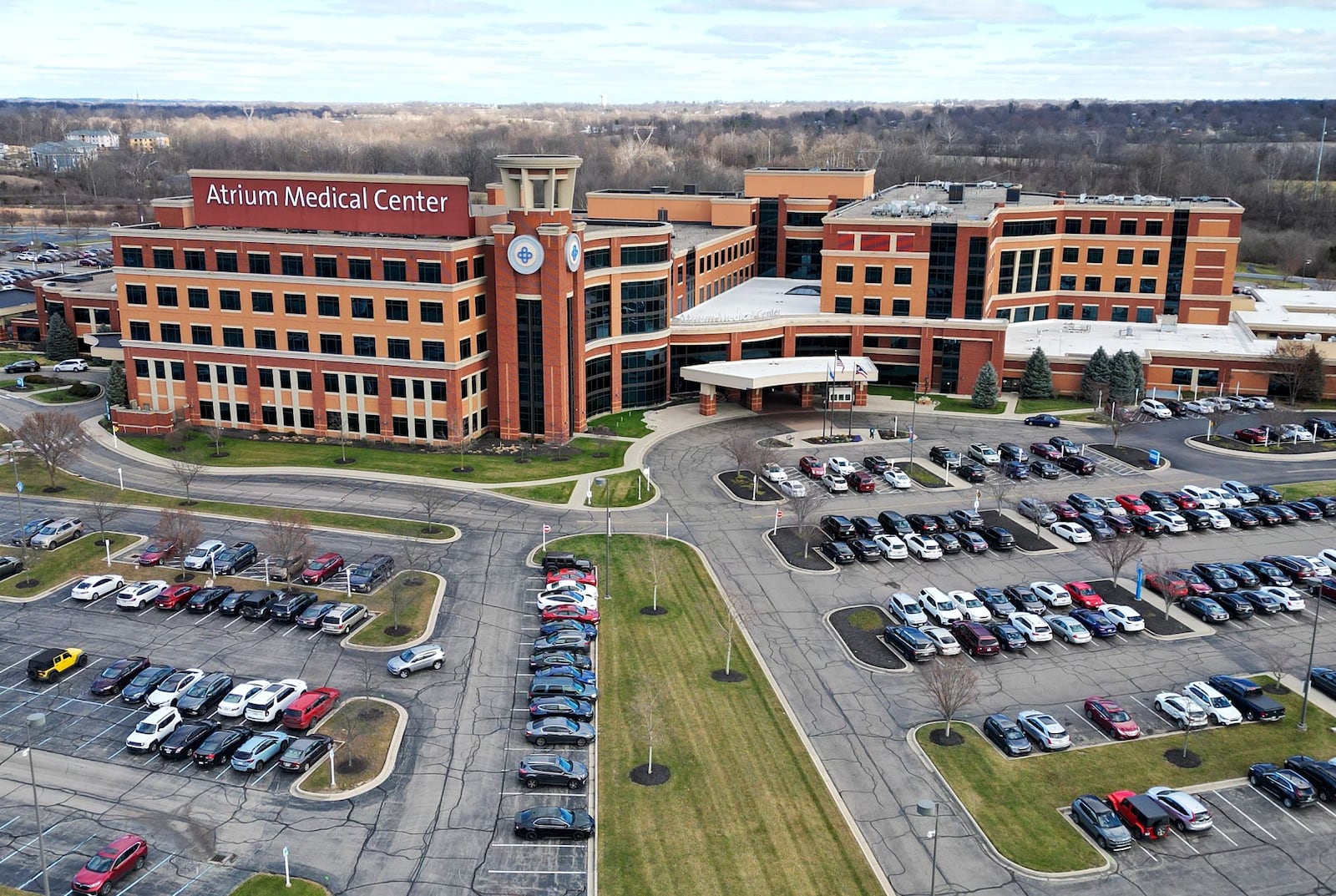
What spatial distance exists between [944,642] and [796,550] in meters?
15.2

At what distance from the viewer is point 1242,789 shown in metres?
44.4

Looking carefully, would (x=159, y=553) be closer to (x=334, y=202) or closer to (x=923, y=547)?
(x=334, y=202)

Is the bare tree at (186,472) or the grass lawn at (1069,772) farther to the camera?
the bare tree at (186,472)

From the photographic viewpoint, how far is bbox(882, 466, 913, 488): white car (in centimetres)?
8044

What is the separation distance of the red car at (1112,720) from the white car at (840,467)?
3424 centimetres

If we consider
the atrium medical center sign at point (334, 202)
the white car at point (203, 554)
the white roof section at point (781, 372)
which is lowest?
the white car at point (203, 554)

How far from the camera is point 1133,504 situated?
75250mm

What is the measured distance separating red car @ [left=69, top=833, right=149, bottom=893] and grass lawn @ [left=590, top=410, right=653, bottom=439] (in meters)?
57.9

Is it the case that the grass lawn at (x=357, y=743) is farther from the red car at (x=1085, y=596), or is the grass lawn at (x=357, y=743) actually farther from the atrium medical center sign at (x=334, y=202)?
the atrium medical center sign at (x=334, y=202)

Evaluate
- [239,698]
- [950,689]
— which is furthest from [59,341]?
[950,689]

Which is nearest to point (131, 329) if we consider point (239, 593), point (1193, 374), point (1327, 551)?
point (239, 593)

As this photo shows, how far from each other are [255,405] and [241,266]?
1176cm

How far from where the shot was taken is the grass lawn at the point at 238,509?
2788 inches

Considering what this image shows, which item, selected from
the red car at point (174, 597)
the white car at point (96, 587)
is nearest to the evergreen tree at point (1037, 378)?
the red car at point (174, 597)
